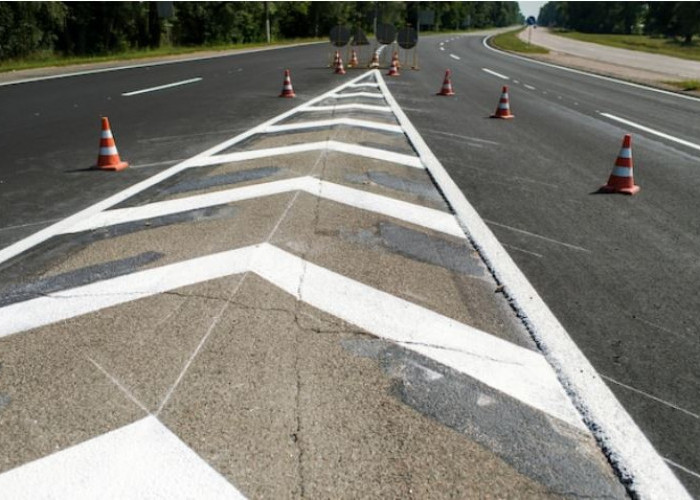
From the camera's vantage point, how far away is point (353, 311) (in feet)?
12.5

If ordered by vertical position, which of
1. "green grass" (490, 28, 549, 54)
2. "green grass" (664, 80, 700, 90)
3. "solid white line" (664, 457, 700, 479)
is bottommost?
"solid white line" (664, 457, 700, 479)

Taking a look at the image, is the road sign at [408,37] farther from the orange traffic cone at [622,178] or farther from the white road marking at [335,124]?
the orange traffic cone at [622,178]

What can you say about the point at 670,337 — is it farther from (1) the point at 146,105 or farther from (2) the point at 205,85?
(2) the point at 205,85

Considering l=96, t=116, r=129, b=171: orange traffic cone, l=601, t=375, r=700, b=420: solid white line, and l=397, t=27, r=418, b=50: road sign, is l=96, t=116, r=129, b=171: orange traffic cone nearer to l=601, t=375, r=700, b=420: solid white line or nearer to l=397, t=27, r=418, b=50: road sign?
l=601, t=375, r=700, b=420: solid white line

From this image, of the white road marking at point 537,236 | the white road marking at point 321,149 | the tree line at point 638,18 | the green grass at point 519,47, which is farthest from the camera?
the tree line at point 638,18

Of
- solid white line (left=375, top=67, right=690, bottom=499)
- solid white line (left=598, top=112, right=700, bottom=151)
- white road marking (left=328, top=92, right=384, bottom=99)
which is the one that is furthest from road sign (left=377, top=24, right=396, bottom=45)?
solid white line (left=375, top=67, right=690, bottom=499)

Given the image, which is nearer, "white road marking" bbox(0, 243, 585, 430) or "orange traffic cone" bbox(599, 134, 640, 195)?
"white road marking" bbox(0, 243, 585, 430)

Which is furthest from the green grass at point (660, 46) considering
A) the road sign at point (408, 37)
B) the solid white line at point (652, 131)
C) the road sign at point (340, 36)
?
the solid white line at point (652, 131)

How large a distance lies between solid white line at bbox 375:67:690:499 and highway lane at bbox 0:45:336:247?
4.07m

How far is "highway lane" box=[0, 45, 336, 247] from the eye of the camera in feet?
21.3

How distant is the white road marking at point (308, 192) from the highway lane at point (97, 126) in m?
0.63

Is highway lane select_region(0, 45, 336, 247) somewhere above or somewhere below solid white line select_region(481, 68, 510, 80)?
below

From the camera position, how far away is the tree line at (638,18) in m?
72.1

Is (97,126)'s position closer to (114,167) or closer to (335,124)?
(114,167)
